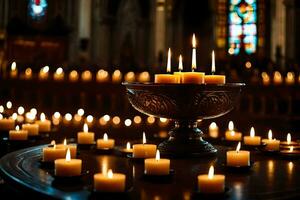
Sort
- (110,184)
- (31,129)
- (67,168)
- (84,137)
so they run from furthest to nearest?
(31,129) < (84,137) < (67,168) < (110,184)

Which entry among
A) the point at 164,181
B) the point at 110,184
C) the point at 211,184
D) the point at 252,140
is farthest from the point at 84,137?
the point at 211,184

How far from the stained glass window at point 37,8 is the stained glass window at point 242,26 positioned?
6.65 meters

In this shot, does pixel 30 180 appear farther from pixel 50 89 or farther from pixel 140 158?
pixel 50 89

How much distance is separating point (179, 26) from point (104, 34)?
2724 millimetres

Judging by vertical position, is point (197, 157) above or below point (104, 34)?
below

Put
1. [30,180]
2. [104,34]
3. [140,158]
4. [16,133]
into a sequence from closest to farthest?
1. [30,180]
2. [140,158]
3. [16,133]
4. [104,34]

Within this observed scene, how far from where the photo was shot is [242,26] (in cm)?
1909

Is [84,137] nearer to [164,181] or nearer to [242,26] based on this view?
[164,181]

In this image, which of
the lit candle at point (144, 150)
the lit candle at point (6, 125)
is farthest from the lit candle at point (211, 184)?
the lit candle at point (6, 125)

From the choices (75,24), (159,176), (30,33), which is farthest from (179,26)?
(159,176)

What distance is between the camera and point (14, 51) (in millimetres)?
17969

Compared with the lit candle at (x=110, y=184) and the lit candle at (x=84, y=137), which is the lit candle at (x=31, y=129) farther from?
the lit candle at (x=110, y=184)

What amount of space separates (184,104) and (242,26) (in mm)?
16527

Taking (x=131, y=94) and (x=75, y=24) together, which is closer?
(x=131, y=94)
